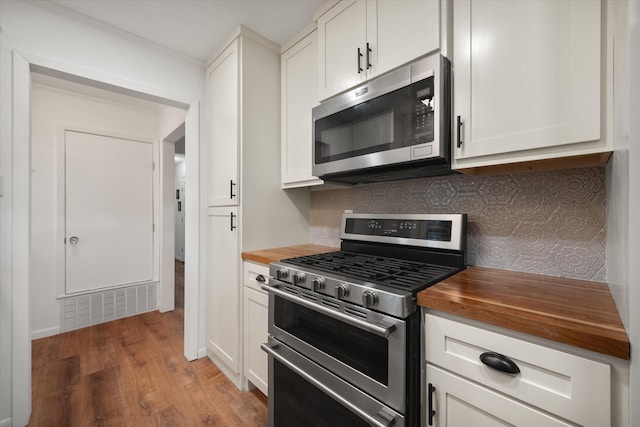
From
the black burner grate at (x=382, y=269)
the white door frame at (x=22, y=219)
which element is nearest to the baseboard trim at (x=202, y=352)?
the white door frame at (x=22, y=219)

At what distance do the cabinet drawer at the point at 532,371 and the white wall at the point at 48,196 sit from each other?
3575 millimetres

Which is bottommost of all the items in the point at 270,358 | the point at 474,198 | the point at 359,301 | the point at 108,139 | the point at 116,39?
the point at 270,358

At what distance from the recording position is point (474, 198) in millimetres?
1321

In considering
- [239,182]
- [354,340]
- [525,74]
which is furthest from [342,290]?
[239,182]

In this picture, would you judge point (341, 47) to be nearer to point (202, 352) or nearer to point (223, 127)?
point (223, 127)

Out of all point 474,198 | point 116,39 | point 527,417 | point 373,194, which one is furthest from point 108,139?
point 527,417

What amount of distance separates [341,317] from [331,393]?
0.34m

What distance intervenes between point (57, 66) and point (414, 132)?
6.97 feet

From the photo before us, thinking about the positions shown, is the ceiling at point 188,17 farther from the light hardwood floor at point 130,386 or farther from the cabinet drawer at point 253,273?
the light hardwood floor at point 130,386

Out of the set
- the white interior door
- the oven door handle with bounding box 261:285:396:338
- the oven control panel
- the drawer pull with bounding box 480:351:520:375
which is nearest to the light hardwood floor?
the white interior door

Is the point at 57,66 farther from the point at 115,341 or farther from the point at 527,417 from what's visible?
the point at 527,417

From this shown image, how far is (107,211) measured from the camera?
9.92 ft

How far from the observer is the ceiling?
1594mm

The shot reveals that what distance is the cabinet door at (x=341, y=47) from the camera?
1.38 meters
